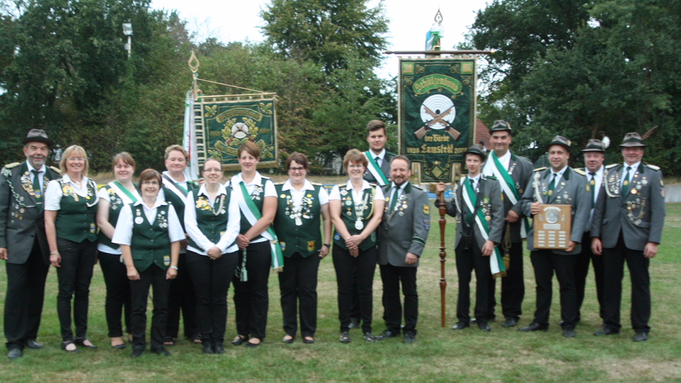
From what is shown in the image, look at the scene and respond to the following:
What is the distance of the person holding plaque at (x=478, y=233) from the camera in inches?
230

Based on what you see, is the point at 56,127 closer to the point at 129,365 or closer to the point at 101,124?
the point at 101,124

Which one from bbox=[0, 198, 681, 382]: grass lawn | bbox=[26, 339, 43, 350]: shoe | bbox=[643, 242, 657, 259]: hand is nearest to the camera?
bbox=[0, 198, 681, 382]: grass lawn

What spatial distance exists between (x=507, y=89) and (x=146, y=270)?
33542 millimetres

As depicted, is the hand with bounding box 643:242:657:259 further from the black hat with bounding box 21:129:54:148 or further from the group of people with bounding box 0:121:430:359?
the black hat with bounding box 21:129:54:148

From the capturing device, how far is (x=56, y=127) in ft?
98.1

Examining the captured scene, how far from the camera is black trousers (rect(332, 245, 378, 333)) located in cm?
552

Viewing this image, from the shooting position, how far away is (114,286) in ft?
17.2

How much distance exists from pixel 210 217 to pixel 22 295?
5.64 feet

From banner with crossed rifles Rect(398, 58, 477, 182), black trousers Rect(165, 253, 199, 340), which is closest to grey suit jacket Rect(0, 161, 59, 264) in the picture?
black trousers Rect(165, 253, 199, 340)

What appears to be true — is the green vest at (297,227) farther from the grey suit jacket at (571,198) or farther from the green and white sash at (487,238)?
the grey suit jacket at (571,198)

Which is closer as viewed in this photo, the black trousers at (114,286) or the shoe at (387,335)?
the black trousers at (114,286)

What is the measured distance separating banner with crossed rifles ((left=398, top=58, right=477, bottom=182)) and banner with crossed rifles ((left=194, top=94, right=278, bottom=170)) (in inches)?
127

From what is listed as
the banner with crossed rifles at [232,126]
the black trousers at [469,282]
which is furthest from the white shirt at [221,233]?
the banner with crossed rifles at [232,126]

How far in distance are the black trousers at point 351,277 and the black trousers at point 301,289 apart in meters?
0.21
